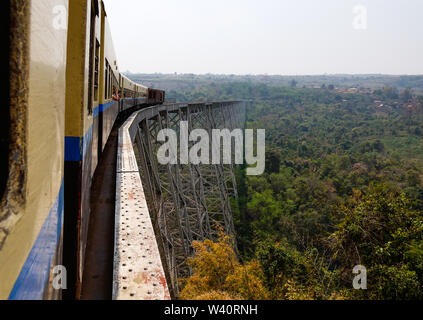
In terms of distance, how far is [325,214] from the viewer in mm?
22062

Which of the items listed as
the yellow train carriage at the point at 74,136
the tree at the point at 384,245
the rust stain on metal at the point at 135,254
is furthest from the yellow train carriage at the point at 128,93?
the yellow train carriage at the point at 74,136

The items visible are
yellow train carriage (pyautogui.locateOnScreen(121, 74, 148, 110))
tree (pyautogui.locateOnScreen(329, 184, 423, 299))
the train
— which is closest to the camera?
the train

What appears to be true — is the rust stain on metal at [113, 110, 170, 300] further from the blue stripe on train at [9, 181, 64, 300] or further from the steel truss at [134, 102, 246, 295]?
the steel truss at [134, 102, 246, 295]

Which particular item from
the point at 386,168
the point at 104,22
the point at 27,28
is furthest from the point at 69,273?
the point at 386,168

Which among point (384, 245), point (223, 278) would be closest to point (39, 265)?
point (223, 278)

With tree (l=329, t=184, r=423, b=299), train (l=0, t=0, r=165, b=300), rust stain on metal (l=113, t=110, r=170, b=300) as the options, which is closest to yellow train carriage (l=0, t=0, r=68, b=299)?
train (l=0, t=0, r=165, b=300)

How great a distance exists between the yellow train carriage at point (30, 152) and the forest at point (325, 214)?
343cm

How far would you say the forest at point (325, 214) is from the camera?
21.0 ft

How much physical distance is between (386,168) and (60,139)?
34.3 metres

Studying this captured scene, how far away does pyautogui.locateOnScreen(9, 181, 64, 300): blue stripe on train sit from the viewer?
65 cm

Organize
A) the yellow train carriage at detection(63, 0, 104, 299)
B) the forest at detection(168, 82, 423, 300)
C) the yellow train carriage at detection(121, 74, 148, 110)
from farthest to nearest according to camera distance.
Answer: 1. the yellow train carriage at detection(121, 74, 148, 110)
2. the forest at detection(168, 82, 423, 300)
3. the yellow train carriage at detection(63, 0, 104, 299)

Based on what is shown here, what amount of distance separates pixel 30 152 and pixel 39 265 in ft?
0.98

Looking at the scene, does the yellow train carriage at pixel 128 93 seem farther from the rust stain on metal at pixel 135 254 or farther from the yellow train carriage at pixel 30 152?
the yellow train carriage at pixel 30 152

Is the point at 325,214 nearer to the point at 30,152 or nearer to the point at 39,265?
the point at 39,265
